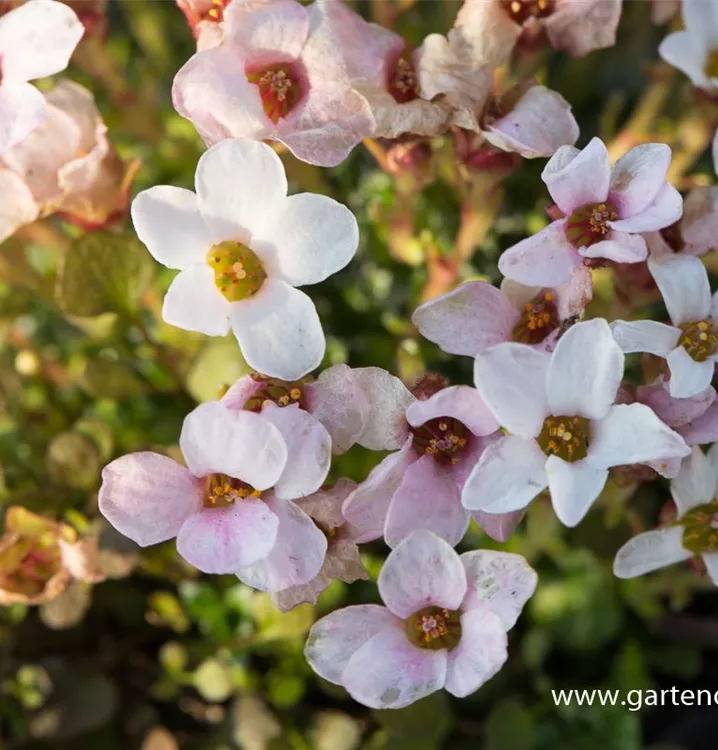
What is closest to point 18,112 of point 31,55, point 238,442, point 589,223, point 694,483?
point 31,55

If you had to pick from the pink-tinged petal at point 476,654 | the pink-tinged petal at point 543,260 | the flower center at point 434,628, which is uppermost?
the pink-tinged petal at point 543,260

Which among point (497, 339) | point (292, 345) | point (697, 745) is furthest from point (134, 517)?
point (697, 745)

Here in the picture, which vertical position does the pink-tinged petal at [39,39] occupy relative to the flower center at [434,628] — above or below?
above

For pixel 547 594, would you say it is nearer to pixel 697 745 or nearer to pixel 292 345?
pixel 697 745

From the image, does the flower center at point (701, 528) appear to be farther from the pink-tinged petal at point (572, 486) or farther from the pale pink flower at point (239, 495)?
the pale pink flower at point (239, 495)

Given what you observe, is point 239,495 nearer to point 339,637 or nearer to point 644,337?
point 339,637

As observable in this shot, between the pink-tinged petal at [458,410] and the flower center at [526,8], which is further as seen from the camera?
the flower center at [526,8]

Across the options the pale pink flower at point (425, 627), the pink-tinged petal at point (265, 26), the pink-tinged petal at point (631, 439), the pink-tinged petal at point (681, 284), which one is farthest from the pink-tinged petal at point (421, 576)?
the pink-tinged petal at point (265, 26)

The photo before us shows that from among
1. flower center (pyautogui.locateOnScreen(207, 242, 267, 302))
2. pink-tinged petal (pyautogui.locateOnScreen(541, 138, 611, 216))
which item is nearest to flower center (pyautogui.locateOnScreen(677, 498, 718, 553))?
pink-tinged petal (pyautogui.locateOnScreen(541, 138, 611, 216))
